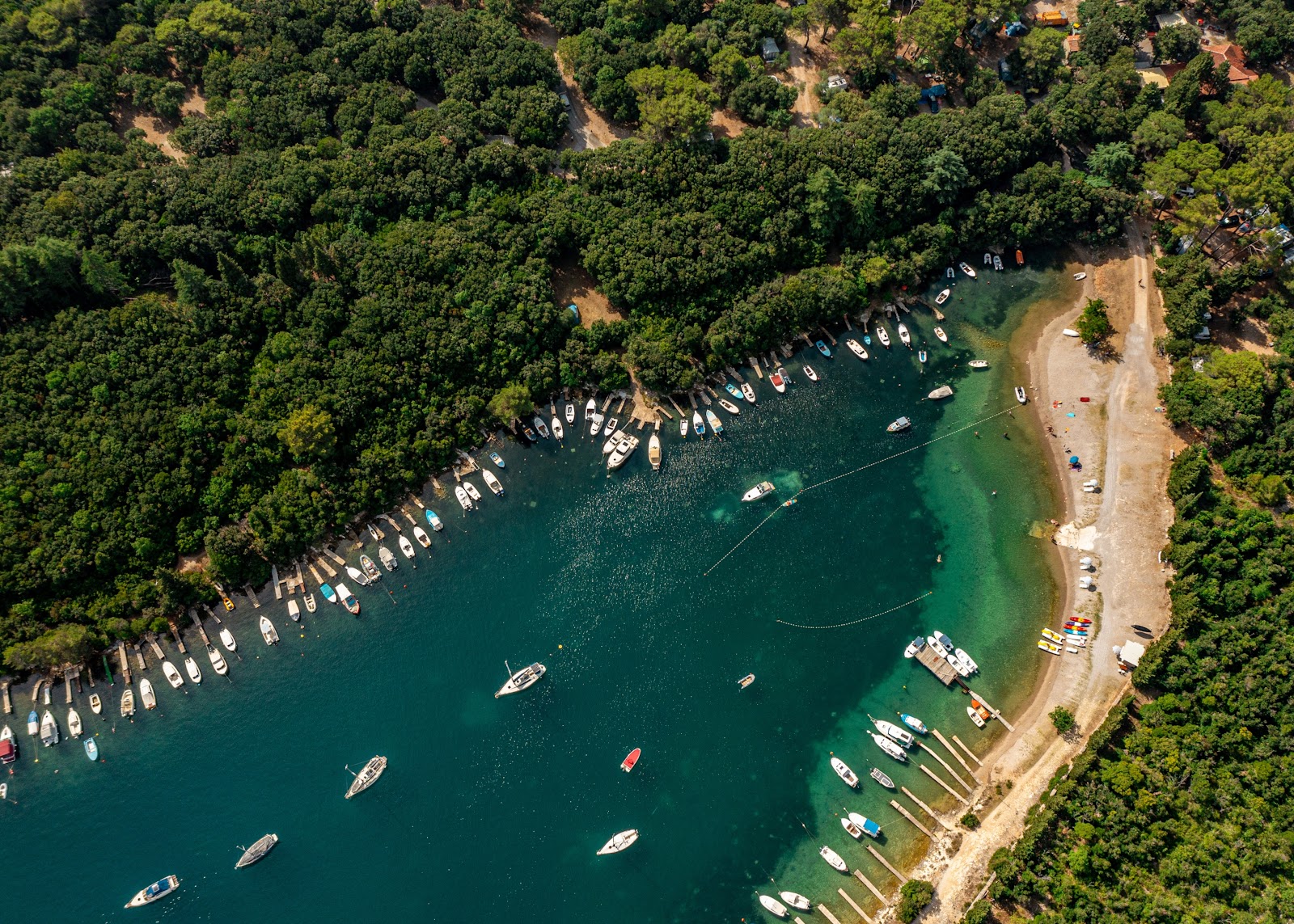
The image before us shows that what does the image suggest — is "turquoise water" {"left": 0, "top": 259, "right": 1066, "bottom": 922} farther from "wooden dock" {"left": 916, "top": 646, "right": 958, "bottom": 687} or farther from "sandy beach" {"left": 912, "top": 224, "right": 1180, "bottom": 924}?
"sandy beach" {"left": 912, "top": 224, "right": 1180, "bottom": 924}

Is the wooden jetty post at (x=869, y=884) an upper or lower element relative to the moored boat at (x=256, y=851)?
lower

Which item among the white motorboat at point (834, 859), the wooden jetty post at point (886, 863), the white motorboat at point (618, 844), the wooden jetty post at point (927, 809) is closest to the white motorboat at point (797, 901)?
the white motorboat at point (834, 859)

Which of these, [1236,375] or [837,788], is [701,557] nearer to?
[837,788]

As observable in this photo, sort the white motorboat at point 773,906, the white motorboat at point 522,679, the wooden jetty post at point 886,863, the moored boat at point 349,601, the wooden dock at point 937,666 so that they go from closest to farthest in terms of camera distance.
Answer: the white motorboat at point 773,906, the wooden jetty post at point 886,863, the wooden dock at point 937,666, the white motorboat at point 522,679, the moored boat at point 349,601

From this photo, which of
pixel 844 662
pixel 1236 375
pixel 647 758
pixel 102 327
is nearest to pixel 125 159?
pixel 102 327

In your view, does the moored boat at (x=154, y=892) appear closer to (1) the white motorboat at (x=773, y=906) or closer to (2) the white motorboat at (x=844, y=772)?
(1) the white motorboat at (x=773, y=906)

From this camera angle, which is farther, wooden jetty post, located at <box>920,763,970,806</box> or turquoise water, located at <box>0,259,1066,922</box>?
wooden jetty post, located at <box>920,763,970,806</box>

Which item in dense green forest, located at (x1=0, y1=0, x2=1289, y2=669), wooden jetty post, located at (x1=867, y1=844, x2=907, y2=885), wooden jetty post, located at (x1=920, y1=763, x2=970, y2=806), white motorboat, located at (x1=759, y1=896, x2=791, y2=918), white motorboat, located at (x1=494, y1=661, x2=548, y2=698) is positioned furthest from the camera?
white motorboat, located at (x1=494, y1=661, x2=548, y2=698)

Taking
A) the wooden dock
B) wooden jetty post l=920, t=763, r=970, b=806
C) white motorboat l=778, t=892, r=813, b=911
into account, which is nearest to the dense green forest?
the wooden dock
